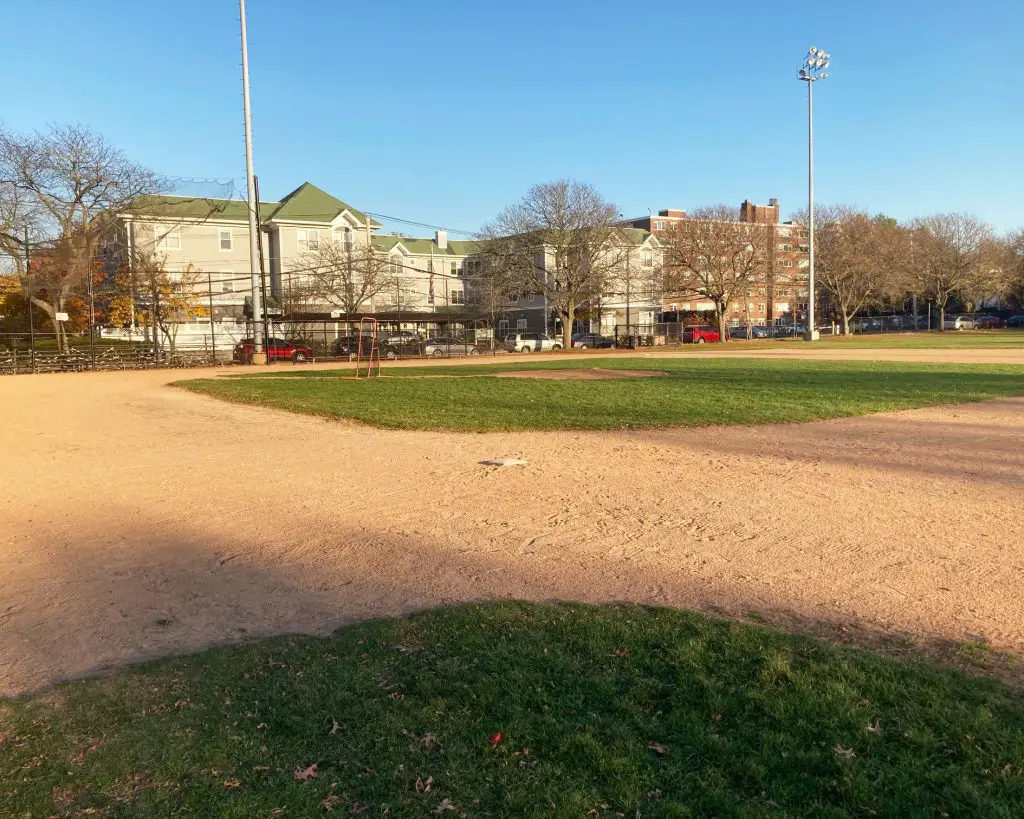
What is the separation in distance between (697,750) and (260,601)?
3.21 metres

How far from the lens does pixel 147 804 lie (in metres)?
2.78

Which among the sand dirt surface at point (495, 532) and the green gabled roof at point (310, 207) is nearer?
the sand dirt surface at point (495, 532)

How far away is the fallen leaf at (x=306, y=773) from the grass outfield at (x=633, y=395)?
32.0 feet

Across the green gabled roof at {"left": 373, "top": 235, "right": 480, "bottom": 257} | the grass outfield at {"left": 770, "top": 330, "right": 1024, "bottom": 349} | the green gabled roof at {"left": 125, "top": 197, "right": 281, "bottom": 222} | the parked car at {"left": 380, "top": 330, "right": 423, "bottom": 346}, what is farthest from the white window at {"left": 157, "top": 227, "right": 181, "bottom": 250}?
the grass outfield at {"left": 770, "top": 330, "right": 1024, "bottom": 349}

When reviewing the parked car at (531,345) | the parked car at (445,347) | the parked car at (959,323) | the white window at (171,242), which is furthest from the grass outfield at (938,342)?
the white window at (171,242)

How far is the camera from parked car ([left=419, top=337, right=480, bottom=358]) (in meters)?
46.8

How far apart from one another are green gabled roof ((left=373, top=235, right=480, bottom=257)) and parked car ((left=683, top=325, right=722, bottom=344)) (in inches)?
817

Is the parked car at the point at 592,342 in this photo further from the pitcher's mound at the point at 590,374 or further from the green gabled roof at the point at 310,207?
the pitcher's mound at the point at 590,374

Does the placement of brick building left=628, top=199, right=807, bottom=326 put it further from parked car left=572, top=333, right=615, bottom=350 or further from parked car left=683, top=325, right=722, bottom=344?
parked car left=572, top=333, right=615, bottom=350

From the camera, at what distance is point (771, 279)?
60188mm

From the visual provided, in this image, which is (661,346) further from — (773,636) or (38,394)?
(773,636)

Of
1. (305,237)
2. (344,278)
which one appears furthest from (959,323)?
(305,237)

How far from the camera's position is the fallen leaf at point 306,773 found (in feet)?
9.59

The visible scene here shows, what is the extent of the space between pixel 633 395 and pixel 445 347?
31.0 meters
